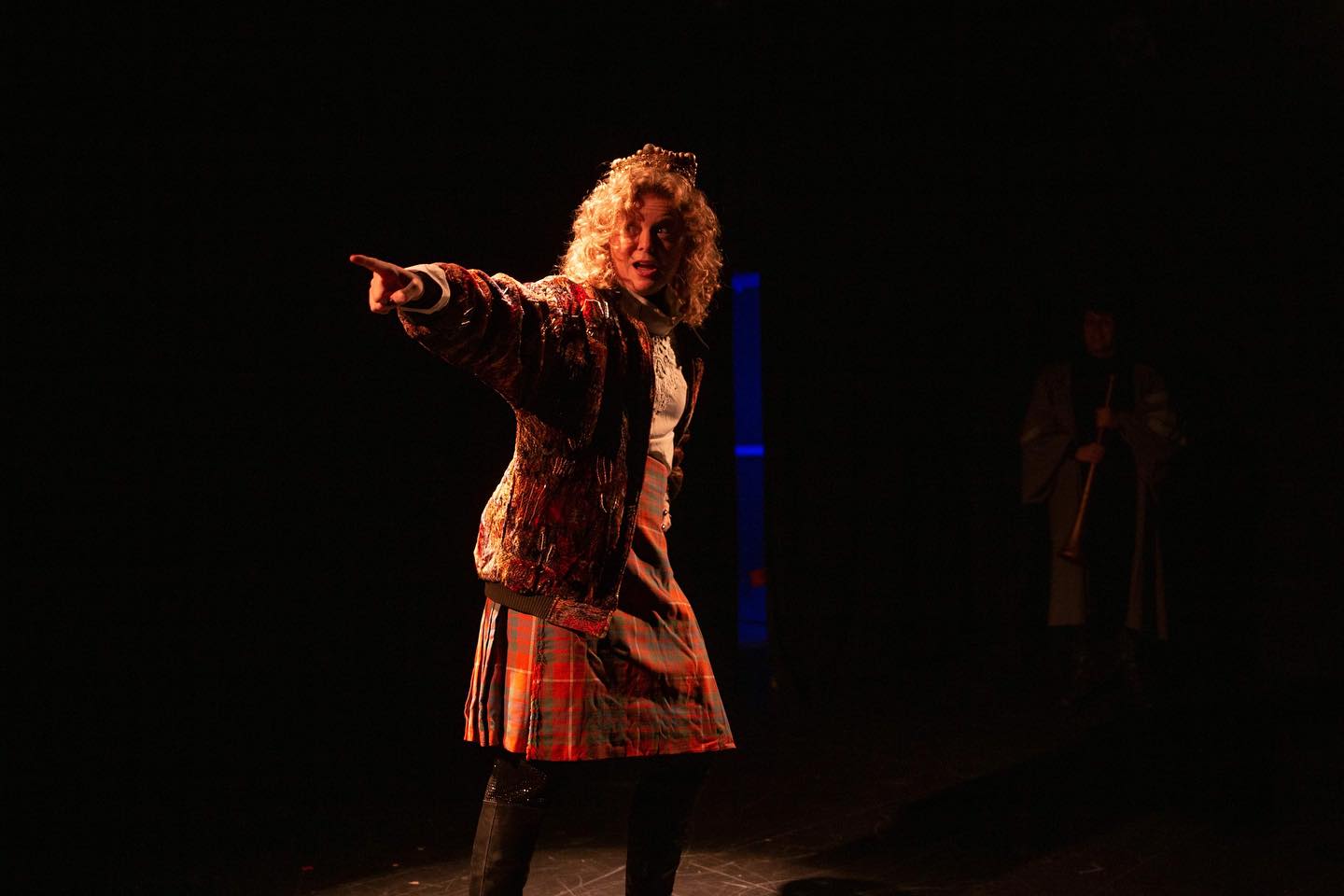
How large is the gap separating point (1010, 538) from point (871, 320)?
1.04m

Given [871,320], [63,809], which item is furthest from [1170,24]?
[63,809]

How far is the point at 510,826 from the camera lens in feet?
5.48

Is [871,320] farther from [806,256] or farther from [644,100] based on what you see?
[644,100]

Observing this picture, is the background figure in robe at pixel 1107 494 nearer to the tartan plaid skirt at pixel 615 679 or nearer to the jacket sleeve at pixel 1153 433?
the jacket sleeve at pixel 1153 433

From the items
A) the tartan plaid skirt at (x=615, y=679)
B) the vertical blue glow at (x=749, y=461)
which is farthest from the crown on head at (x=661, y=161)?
the vertical blue glow at (x=749, y=461)

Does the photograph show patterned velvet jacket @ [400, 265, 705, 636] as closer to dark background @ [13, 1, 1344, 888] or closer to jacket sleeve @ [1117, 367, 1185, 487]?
dark background @ [13, 1, 1344, 888]

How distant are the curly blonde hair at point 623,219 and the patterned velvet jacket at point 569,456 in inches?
4.0

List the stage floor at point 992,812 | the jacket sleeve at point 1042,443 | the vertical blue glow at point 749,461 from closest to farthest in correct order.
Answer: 1. the stage floor at point 992,812
2. the jacket sleeve at point 1042,443
3. the vertical blue glow at point 749,461

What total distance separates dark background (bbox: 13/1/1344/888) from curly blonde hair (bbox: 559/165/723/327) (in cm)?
156

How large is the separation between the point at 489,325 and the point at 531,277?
2316 mm

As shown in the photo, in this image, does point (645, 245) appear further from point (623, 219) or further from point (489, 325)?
point (489, 325)

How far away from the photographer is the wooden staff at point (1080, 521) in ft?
13.3

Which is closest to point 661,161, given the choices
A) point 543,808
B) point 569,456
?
point 569,456

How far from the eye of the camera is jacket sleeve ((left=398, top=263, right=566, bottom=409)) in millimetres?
1422
